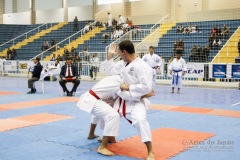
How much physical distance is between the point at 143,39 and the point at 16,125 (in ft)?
55.2

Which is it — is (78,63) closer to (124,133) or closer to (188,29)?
(188,29)

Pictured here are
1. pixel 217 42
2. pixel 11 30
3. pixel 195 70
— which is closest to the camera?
pixel 195 70

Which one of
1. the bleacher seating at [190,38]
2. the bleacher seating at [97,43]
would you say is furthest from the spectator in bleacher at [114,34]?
the bleacher seating at [190,38]

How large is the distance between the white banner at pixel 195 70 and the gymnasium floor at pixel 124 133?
6551 mm

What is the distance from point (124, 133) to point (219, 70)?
10.8m

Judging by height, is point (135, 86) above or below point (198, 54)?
below

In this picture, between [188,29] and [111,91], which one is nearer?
[111,91]

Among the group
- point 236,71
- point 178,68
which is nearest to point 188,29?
point 236,71

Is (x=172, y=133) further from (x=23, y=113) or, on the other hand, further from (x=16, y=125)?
(x=23, y=113)

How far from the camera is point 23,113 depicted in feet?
27.5

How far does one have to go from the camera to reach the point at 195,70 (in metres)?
16.7

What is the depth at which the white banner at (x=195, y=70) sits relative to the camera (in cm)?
1645

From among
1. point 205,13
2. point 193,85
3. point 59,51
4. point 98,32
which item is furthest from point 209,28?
point 59,51

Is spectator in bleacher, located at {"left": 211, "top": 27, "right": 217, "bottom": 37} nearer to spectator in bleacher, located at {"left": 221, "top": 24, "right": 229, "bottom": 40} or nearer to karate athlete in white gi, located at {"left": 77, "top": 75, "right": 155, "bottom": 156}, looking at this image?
spectator in bleacher, located at {"left": 221, "top": 24, "right": 229, "bottom": 40}
